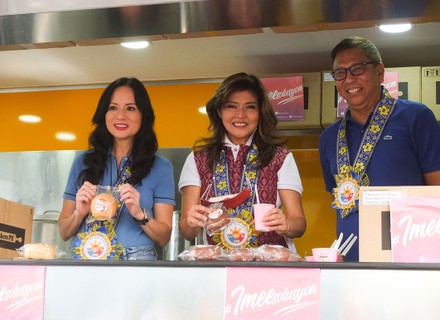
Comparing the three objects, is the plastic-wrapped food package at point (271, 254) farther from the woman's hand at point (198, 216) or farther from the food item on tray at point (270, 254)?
the woman's hand at point (198, 216)

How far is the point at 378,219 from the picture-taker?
1.84m

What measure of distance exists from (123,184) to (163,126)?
3003 mm

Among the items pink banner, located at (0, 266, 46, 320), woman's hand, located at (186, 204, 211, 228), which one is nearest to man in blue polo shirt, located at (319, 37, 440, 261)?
woman's hand, located at (186, 204, 211, 228)

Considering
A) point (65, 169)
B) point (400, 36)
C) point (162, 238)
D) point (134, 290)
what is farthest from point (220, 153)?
point (65, 169)

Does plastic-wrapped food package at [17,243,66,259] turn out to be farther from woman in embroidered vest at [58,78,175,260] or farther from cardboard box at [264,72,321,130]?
cardboard box at [264,72,321,130]

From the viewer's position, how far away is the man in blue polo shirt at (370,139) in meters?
2.94

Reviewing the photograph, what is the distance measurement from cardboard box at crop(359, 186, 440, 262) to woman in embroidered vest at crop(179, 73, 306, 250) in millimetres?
734

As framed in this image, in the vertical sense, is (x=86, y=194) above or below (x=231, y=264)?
above

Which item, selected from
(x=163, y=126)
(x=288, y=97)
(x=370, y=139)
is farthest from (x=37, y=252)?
(x=163, y=126)

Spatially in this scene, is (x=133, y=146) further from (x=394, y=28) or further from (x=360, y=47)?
(x=394, y=28)

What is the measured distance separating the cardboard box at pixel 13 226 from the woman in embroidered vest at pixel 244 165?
1.78ft

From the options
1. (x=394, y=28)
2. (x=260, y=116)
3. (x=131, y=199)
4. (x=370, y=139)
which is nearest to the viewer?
(x=131, y=199)

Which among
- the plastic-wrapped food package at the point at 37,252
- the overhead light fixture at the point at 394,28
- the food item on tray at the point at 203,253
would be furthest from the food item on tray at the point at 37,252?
the overhead light fixture at the point at 394,28

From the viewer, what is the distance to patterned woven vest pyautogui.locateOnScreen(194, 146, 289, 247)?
2715 mm
